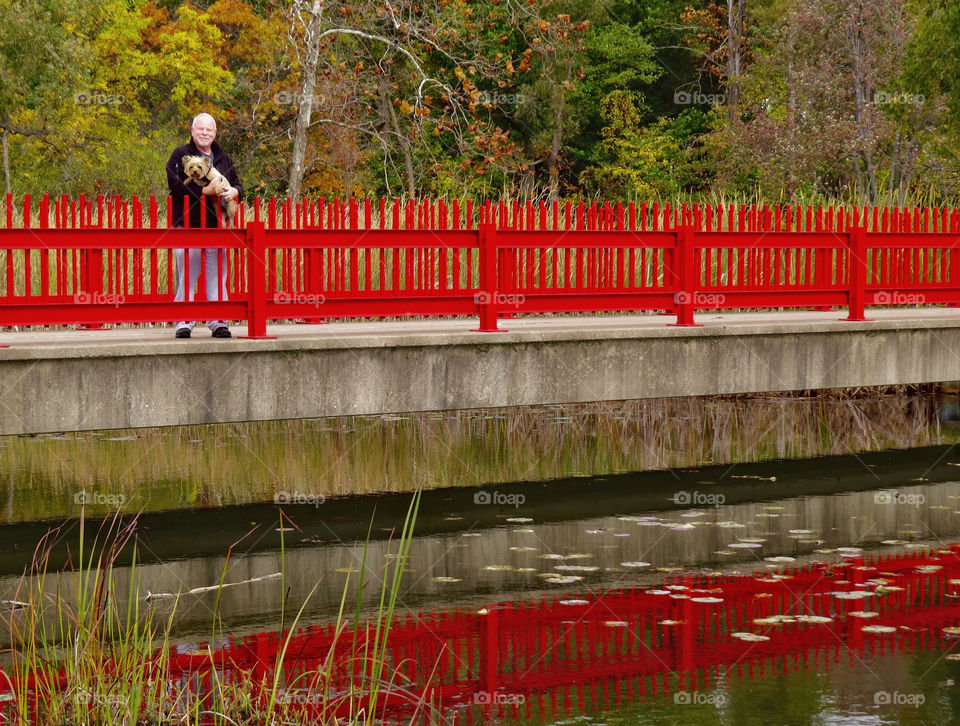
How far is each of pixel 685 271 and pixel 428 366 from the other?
9.12ft

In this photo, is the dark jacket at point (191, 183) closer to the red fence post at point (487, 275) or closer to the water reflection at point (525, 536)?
the red fence post at point (487, 275)

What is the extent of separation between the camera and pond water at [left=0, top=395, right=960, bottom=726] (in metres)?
7.25

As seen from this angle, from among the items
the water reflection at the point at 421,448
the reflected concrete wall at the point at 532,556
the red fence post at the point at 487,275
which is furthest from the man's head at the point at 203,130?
the reflected concrete wall at the point at 532,556

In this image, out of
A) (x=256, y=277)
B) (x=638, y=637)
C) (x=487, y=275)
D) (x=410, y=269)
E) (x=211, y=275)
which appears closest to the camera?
(x=638, y=637)

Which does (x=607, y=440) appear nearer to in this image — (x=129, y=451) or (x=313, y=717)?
(x=129, y=451)

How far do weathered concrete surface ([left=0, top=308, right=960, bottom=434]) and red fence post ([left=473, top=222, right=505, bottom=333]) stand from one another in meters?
0.25

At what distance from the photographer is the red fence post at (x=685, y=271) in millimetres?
13852

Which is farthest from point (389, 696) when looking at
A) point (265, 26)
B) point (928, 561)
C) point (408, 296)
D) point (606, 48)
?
point (606, 48)

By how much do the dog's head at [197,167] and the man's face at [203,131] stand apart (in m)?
0.14

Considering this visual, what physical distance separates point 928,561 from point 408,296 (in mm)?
4818

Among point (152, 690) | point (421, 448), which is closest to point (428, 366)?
point (421, 448)

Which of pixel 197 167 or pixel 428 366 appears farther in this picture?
pixel 428 366

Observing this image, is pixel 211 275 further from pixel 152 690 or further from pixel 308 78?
pixel 308 78

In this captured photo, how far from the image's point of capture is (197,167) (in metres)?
12.4
